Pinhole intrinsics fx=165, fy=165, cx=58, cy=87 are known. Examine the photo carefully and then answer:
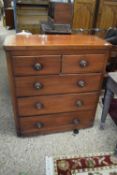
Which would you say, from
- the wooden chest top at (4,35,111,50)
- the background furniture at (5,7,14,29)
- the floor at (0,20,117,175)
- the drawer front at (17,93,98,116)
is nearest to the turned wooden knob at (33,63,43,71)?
the wooden chest top at (4,35,111,50)

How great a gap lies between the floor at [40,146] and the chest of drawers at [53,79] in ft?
0.30

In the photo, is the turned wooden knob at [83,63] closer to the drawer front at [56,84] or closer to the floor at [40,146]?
the drawer front at [56,84]

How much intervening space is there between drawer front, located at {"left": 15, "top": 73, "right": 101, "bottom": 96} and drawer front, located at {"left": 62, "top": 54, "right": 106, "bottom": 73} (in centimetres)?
5

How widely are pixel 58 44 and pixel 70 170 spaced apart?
3.10 ft

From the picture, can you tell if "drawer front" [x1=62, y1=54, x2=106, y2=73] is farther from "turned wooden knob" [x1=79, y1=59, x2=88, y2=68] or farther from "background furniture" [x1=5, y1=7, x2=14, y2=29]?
"background furniture" [x1=5, y1=7, x2=14, y2=29]

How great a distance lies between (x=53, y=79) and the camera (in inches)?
50.3

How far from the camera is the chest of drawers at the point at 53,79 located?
1.15m

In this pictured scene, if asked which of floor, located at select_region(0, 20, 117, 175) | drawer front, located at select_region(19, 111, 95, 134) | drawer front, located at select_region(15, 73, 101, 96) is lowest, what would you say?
floor, located at select_region(0, 20, 117, 175)

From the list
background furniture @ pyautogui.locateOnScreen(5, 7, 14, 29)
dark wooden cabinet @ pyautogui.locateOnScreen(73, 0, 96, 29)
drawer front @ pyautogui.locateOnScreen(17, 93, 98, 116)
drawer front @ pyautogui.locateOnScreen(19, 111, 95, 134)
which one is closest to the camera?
drawer front @ pyautogui.locateOnScreen(17, 93, 98, 116)

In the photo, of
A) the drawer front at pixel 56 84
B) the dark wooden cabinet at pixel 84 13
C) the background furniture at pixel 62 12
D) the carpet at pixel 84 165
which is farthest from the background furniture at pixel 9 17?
the carpet at pixel 84 165

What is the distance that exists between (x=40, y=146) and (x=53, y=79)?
0.62 m

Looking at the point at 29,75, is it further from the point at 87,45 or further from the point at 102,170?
the point at 102,170

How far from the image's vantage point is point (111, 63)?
6.43ft

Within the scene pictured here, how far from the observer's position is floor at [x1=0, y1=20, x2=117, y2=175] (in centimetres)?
127
